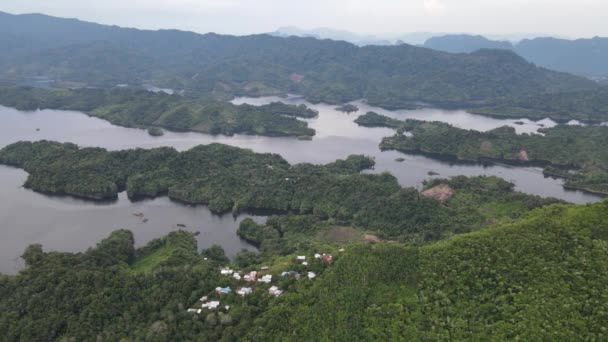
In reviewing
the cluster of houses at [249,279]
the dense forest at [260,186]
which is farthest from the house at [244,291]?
the dense forest at [260,186]

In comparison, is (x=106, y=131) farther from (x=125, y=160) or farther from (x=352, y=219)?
(x=352, y=219)

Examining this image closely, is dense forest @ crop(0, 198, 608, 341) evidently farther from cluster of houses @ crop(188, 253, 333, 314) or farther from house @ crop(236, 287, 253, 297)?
house @ crop(236, 287, 253, 297)

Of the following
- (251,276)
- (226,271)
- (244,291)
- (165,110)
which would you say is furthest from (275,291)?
(165,110)

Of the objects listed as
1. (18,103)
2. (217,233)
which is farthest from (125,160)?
(18,103)

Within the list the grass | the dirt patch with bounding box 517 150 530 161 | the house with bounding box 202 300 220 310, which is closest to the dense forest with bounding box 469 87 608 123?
the dirt patch with bounding box 517 150 530 161

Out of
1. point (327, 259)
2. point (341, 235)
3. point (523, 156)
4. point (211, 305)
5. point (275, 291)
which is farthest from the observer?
point (523, 156)

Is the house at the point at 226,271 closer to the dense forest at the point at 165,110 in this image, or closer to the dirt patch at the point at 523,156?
the dirt patch at the point at 523,156

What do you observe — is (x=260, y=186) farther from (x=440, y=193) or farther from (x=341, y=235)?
(x=440, y=193)

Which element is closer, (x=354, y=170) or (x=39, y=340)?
(x=39, y=340)
